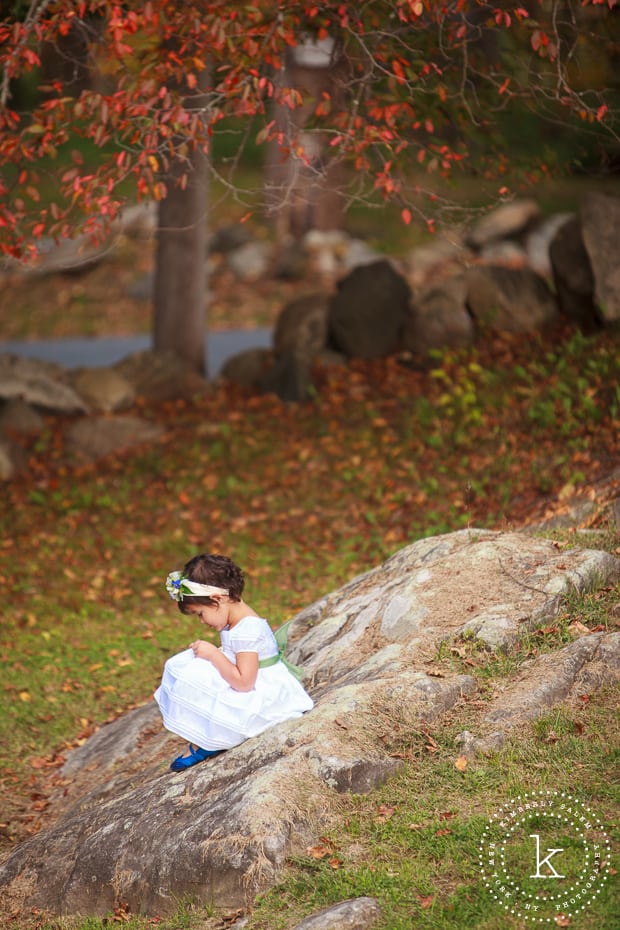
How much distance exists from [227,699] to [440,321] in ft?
28.3

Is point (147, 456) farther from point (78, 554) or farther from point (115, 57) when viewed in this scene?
point (115, 57)

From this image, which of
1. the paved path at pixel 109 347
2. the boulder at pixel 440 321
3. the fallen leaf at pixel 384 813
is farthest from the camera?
the paved path at pixel 109 347

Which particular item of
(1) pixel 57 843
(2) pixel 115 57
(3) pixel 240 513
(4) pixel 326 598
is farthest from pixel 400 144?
Result: (1) pixel 57 843

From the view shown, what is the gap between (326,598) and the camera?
704 centimetres

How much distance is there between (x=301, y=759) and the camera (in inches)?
187

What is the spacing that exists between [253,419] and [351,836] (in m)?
8.49

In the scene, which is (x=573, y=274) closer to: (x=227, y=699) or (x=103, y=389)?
(x=103, y=389)

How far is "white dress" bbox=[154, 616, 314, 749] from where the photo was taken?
199 inches

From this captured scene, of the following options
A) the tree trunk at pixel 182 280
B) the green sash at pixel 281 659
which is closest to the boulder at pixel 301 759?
the green sash at pixel 281 659

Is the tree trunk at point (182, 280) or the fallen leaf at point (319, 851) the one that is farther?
the tree trunk at point (182, 280)

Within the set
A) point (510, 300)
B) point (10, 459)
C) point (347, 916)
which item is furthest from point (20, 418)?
point (347, 916)

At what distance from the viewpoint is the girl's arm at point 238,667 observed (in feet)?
16.6

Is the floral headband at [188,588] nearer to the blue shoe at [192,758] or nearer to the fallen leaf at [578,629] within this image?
the blue shoe at [192,758]

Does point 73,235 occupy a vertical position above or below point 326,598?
above
